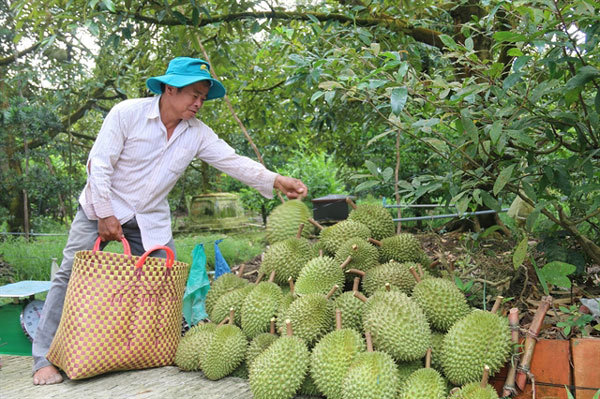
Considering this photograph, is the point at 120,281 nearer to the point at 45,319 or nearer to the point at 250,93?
the point at 45,319

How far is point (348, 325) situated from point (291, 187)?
948 mm

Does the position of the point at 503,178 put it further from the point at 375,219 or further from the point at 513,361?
the point at 375,219

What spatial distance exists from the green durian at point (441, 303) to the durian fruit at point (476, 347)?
13cm

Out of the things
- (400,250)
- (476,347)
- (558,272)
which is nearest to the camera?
(476,347)

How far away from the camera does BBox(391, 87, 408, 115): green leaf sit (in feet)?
5.49

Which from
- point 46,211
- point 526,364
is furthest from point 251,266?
point 46,211

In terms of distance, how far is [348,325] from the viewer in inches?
82.9

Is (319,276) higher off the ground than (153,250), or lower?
lower

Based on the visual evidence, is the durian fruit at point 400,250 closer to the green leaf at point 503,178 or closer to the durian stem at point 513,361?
the durian stem at point 513,361

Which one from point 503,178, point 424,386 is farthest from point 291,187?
point 424,386

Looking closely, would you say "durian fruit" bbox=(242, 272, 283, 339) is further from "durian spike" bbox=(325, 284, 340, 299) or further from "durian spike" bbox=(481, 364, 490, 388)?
"durian spike" bbox=(481, 364, 490, 388)

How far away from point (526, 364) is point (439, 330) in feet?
1.21

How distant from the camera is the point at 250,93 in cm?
438

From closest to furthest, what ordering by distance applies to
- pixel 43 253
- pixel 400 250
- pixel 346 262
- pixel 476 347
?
1. pixel 476 347
2. pixel 346 262
3. pixel 400 250
4. pixel 43 253
